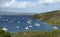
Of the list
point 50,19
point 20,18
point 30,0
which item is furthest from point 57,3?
point 20,18

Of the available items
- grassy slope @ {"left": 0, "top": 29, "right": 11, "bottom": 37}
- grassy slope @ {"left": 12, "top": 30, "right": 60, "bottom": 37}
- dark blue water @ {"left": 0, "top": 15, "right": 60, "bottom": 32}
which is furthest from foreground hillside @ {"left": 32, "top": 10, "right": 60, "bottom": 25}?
grassy slope @ {"left": 0, "top": 29, "right": 11, "bottom": 37}

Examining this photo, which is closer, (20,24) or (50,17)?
(20,24)

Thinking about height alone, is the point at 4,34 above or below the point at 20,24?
below

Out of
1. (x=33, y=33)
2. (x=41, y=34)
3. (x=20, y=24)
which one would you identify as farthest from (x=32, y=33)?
(x=20, y=24)

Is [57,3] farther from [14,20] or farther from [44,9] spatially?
[14,20]

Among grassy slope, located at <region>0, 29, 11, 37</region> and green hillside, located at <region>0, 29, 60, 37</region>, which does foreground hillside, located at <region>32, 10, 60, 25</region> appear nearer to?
green hillside, located at <region>0, 29, 60, 37</region>

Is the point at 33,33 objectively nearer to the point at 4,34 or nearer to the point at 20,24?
the point at 20,24

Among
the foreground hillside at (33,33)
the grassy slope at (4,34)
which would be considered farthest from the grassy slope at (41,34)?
the grassy slope at (4,34)

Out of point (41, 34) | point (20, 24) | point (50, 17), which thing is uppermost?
point (50, 17)

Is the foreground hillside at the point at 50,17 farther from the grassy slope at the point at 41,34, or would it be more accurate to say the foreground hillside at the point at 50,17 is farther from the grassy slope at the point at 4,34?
the grassy slope at the point at 4,34
